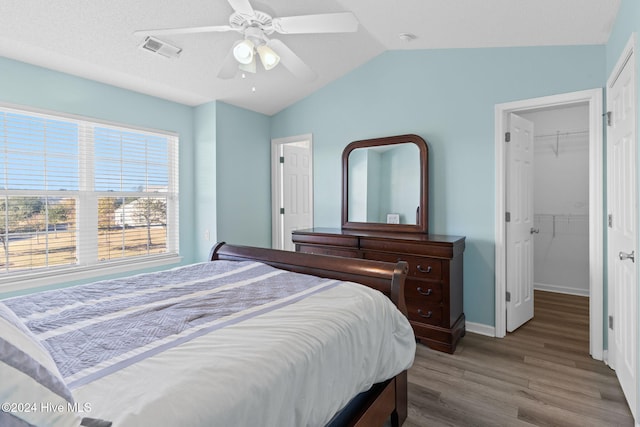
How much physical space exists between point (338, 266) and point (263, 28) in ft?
4.72

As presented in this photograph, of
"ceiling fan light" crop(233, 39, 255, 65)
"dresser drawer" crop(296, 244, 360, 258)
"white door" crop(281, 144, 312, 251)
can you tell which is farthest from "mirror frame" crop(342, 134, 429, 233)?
"ceiling fan light" crop(233, 39, 255, 65)

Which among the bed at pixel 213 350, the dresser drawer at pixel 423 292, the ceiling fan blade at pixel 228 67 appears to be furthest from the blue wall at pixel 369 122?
the bed at pixel 213 350

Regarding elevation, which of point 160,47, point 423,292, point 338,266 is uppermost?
point 160,47

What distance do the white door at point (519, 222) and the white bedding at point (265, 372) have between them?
2082 mm

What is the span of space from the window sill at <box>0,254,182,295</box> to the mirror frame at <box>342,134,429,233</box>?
208 cm

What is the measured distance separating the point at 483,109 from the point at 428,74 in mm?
653

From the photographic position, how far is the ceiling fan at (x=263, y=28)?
5.85 feet

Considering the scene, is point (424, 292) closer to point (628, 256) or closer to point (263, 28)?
point (628, 256)

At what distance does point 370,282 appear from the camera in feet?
5.93

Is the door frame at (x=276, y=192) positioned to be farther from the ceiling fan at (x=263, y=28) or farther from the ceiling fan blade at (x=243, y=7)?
the ceiling fan blade at (x=243, y=7)

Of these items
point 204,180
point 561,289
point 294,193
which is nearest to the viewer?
point 204,180

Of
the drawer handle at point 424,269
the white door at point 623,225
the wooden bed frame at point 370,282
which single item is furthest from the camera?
the drawer handle at point 424,269

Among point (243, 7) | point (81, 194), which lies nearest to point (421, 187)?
point (243, 7)

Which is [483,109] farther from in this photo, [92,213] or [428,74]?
[92,213]
